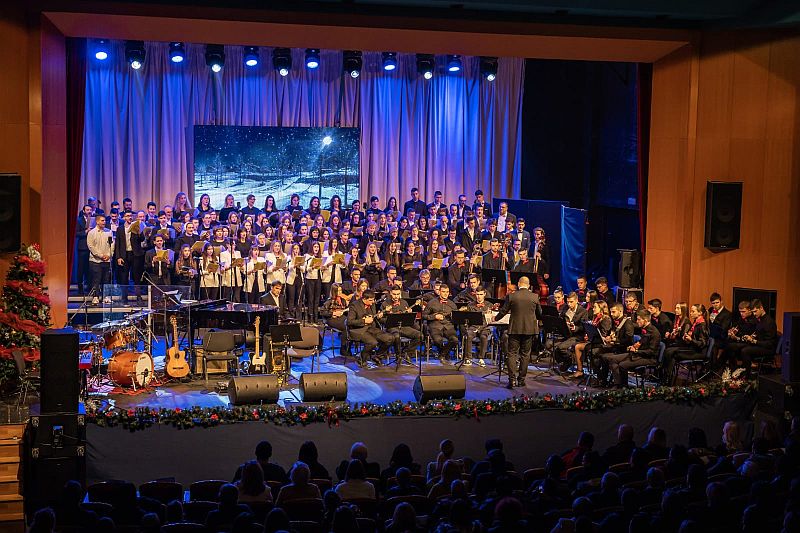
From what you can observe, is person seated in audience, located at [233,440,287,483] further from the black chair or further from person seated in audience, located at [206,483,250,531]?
the black chair

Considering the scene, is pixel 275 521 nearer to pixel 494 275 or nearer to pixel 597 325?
pixel 597 325

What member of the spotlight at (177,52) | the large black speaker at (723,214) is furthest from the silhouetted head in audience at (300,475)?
the spotlight at (177,52)

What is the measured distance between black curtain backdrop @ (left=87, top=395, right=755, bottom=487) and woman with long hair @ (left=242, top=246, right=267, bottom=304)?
6.47m

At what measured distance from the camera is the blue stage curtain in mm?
19797

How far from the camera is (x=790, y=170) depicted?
47.9 feet

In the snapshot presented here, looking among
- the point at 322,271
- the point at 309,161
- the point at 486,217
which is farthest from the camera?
the point at 309,161

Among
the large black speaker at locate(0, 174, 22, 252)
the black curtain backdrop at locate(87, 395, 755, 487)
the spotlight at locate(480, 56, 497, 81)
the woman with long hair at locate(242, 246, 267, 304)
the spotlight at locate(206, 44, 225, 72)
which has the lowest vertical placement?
the black curtain backdrop at locate(87, 395, 755, 487)

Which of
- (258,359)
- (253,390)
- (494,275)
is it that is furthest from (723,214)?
(253,390)

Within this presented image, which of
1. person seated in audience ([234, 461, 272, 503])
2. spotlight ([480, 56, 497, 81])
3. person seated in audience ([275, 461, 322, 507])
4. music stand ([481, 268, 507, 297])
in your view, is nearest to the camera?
person seated in audience ([275, 461, 322, 507])

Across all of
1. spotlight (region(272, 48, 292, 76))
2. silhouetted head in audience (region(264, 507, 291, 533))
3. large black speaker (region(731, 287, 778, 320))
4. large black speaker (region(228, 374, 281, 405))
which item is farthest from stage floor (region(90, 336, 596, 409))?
spotlight (region(272, 48, 292, 76))

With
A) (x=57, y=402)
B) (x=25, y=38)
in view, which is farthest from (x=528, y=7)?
(x=57, y=402)

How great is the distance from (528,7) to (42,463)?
958 centimetres

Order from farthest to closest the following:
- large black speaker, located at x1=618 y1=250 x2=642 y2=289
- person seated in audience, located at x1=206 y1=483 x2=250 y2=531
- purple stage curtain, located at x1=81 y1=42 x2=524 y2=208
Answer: purple stage curtain, located at x1=81 y1=42 x2=524 y2=208 < large black speaker, located at x1=618 y1=250 x2=642 y2=289 < person seated in audience, located at x1=206 y1=483 x2=250 y2=531

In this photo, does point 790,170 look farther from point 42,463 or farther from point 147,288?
point 42,463
